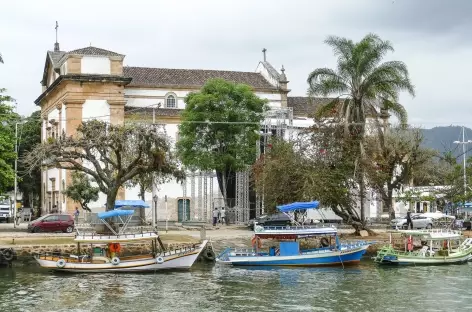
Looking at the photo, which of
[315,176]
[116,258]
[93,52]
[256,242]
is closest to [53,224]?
[116,258]

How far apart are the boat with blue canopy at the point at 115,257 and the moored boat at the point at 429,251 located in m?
10.7

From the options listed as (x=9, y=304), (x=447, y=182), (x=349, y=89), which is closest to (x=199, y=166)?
(x=349, y=89)

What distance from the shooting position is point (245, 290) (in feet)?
109

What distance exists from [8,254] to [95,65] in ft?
97.6

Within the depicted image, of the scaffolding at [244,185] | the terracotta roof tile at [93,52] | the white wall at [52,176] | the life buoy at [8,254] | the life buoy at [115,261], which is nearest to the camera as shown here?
the life buoy at [115,261]

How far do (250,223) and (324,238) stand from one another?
46.8ft

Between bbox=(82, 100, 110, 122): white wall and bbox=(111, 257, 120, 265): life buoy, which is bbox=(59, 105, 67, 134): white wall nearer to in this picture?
bbox=(82, 100, 110, 122): white wall

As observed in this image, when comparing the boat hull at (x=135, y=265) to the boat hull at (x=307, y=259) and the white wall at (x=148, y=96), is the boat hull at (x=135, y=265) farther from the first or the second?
the white wall at (x=148, y=96)

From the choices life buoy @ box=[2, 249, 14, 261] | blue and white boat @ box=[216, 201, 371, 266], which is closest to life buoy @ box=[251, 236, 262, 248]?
blue and white boat @ box=[216, 201, 371, 266]

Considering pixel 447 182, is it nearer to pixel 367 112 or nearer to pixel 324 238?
pixel 367 112

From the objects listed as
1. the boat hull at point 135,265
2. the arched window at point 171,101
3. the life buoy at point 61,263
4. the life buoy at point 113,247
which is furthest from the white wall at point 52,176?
the life buoy at point 61,263

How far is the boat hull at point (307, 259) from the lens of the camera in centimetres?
4216

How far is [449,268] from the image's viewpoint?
41.7m

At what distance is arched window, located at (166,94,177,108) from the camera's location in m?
75.2
